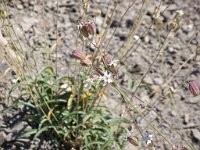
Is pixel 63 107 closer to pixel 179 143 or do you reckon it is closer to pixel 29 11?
pixel 179 143

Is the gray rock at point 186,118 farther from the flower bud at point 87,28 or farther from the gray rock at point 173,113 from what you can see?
the flower bud at point 87,28

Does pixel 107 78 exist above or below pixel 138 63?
above

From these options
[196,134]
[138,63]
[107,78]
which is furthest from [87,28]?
[138,63]

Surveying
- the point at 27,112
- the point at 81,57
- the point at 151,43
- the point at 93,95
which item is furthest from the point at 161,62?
the point at 81,57

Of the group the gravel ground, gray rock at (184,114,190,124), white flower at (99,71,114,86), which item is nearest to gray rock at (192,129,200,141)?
the gravel ground

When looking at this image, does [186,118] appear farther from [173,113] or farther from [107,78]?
[107,78]

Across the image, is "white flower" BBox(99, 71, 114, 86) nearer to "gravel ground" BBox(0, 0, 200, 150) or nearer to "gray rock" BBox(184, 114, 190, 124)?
"gravel ground" BBox(0, 0, 200, 150)

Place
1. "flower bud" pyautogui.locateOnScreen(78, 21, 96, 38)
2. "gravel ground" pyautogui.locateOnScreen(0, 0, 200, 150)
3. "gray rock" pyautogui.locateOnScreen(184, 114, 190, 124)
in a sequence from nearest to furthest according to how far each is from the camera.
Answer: "flower bud" pyautogui.locateOnScreen(78, 21, 96, 38) < "gravel ground" pyautogui.locateOnScreen(0, 0, 200, 150) < "gray rock" pyautogui.locateOnScreen(184, 114, 190, 124)

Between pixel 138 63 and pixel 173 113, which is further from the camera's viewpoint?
pixel 138 63
